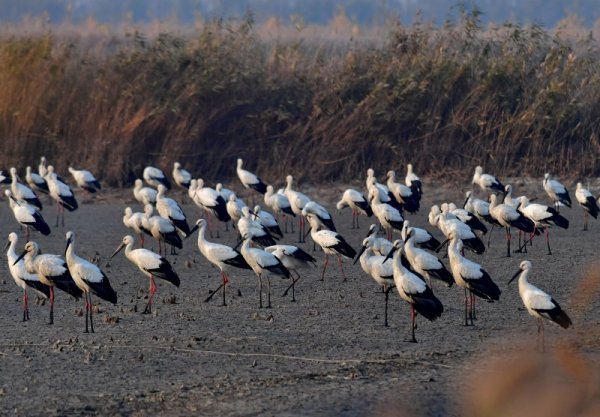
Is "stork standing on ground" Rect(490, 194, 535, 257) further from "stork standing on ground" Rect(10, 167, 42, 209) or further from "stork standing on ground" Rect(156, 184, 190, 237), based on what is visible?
"stork standing on ground" Rect(10, 167, 42, 209)

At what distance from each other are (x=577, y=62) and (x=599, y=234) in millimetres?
6704

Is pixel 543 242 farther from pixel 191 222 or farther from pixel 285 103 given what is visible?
pixel 285 103

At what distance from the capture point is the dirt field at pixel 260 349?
9086 millimetres

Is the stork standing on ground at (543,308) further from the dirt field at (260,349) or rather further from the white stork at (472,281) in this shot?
the white stork at (472,281)

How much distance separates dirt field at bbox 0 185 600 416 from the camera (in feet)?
29.8

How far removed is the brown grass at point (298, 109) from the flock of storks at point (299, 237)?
1.41 metres

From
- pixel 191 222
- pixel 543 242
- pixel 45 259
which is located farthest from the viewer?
pixel 191 222

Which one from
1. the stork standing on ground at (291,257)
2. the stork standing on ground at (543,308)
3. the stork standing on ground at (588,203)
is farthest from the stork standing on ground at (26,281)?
the stork standing on ground at (588,203)

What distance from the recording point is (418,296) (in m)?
11.3

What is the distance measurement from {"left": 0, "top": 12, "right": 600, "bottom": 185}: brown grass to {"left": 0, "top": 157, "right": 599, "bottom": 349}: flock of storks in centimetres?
141

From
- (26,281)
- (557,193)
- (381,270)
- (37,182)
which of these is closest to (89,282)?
(26,281)

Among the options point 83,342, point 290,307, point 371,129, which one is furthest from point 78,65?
point 83,342

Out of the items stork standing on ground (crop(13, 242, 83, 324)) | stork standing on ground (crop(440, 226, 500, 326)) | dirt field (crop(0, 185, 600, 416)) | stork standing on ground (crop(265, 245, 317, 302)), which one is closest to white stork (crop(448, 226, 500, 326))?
stork standing on ground (crop(440, 226, 500, 326))

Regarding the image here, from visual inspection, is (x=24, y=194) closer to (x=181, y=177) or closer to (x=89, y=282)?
(x=181, y=177)
